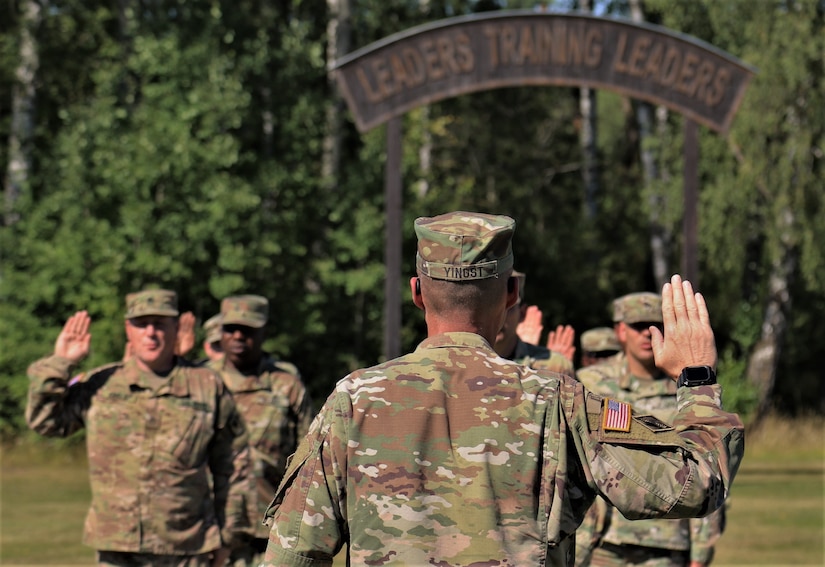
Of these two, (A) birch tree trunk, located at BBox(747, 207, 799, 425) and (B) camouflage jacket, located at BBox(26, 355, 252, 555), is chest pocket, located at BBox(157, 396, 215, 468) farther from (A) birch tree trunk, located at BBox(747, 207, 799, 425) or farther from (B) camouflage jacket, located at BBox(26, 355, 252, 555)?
(A) birch tree trunk, located at BBox(747, 207, 799, 425)

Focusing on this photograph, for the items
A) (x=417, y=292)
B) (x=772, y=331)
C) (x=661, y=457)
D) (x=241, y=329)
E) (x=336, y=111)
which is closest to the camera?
(x=661, y=457)

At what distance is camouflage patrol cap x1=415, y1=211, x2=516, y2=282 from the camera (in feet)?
10.6

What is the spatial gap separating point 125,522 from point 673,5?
2118cm

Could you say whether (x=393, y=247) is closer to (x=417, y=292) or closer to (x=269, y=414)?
(x=269, y=414)

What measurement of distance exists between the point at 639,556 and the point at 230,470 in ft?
7.33

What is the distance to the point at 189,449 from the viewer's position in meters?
7.35

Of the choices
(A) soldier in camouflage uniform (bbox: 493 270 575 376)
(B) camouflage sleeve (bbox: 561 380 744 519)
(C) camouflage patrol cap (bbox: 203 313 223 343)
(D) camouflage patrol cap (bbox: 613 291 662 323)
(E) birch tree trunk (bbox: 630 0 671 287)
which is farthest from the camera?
(E) birch tree trunk (bbox: 630 0 671 287)

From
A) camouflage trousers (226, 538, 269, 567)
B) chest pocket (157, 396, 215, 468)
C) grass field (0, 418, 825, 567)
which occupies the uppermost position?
chest pocket (157, 396, 215, 468)

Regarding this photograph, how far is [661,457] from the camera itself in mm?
3078

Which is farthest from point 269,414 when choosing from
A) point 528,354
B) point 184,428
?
point 528,354

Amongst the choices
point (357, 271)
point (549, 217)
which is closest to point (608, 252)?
point (549, 217)

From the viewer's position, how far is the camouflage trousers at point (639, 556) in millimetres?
7266

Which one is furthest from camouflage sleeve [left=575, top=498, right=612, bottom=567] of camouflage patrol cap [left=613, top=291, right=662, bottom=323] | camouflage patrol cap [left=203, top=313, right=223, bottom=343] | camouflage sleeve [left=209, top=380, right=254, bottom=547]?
camouflage patrol cap [left=203, top=313, right=223, bottom=343]

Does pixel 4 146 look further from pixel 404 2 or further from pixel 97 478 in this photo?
pixel 97 478
